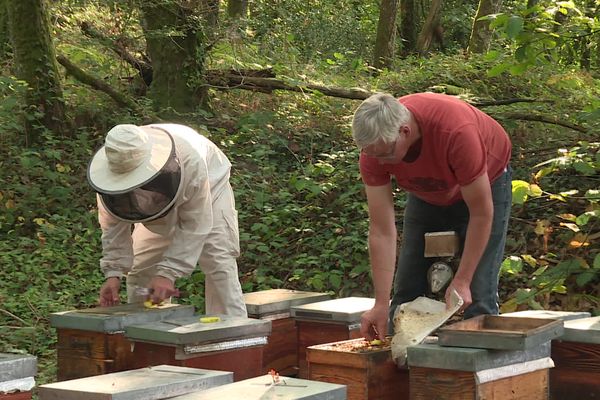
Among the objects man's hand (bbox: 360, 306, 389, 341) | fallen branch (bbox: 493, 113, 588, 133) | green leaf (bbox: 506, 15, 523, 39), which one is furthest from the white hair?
fallen branch (bbox: 493, 113, 588, 133)

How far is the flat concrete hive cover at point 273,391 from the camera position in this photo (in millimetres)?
2697

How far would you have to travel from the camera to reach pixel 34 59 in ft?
29.8

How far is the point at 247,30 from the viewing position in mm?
10156

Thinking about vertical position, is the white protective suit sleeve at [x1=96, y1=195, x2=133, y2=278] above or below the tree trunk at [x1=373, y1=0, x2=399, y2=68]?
below

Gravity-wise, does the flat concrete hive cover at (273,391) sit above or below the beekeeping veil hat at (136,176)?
below

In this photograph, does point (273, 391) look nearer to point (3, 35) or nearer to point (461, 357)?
point (461, 357)

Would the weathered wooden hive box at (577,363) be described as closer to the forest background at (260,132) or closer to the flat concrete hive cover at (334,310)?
the flat concrete hive cover at (334,310)

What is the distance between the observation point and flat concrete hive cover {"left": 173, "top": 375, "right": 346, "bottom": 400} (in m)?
2.70

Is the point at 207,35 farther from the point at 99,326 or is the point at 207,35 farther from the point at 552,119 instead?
the point at 99,326

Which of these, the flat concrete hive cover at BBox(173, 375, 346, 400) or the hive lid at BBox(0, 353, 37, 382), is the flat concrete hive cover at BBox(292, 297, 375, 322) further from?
the hive lid at BBox(0, 353, 37, 382)

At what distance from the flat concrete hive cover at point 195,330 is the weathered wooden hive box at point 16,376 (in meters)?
0.64

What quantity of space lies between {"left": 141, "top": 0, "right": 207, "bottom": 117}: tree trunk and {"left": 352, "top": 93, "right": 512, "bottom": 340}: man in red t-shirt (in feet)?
18.9

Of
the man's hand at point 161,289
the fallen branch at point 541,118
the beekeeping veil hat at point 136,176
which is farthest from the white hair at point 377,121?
the fallen branch at point 541,118

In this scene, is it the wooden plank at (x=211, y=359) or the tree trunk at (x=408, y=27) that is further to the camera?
the tree trunk at (x=408, y=27)
